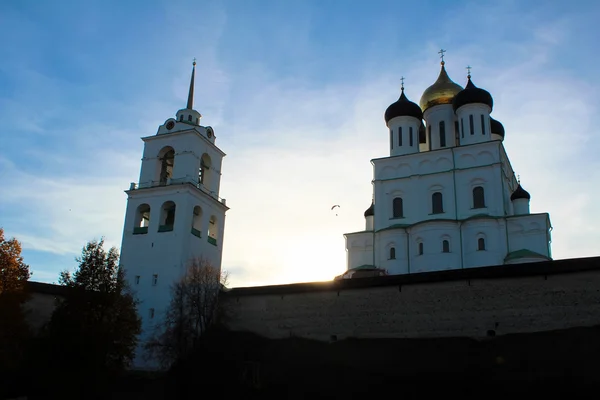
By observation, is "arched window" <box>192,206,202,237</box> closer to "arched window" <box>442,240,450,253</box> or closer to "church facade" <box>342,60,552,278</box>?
"church facade" <box>342,60,552,278</box>

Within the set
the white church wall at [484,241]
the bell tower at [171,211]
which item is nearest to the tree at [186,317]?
the bell tower at [171,211]

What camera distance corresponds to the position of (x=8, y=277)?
2252 centimetres

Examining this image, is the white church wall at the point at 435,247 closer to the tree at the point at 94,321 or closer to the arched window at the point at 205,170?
the arched window at the point at 205,170

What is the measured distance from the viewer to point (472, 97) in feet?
110

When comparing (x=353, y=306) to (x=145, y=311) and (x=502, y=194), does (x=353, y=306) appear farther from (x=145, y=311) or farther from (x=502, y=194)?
(x=502, y=194)

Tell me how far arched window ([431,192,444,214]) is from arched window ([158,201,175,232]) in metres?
13.8

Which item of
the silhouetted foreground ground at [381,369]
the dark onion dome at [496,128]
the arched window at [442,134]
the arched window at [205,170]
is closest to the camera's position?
the silhouetted foreground ground at [381,369]

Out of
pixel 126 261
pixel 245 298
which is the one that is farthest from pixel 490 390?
pixel 126 261

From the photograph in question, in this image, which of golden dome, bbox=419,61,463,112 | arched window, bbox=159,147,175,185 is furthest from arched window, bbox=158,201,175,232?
golden dome, bbox=419,61,463,112

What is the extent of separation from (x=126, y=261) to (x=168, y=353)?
22.5 feet

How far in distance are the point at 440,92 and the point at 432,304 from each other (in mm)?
18525

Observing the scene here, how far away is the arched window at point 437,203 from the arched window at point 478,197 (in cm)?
173

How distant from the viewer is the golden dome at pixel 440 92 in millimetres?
35844

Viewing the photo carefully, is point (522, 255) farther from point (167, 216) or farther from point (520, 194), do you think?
point (167, 216)
